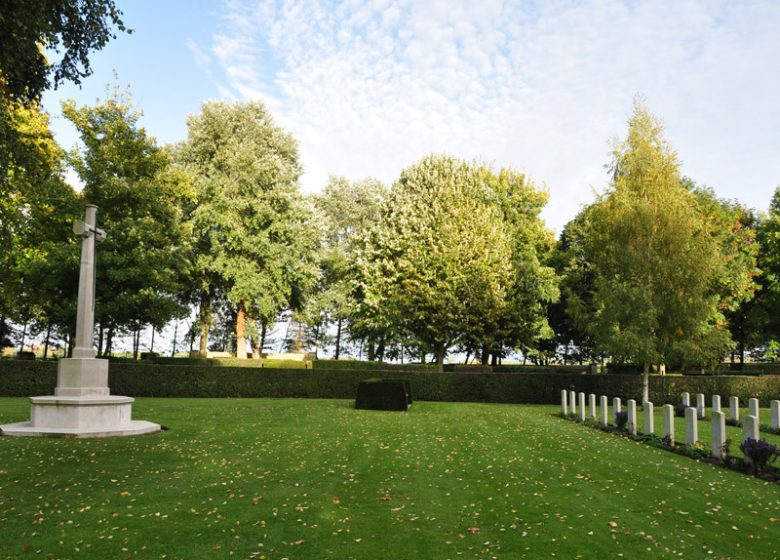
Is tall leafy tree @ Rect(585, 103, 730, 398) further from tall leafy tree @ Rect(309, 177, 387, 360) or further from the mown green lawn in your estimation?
tall leafy tree @ Rect(309, 177, 387, 360)

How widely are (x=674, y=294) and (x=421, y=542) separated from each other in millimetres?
20614

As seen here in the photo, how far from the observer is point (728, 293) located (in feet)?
132

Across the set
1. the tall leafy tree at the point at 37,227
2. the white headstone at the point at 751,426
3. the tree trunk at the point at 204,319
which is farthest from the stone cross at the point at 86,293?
the tree trunk at the point at 204,319

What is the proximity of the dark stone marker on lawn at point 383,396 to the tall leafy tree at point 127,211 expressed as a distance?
584 inches

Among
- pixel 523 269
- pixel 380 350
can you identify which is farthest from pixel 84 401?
pixel 380 350

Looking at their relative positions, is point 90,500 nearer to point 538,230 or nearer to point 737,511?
point 737,511

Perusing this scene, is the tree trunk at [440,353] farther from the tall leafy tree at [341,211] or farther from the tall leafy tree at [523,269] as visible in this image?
the tall leafy tree at [341,211]

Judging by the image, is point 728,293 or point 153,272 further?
point 728,293

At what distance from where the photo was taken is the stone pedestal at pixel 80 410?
13445mm

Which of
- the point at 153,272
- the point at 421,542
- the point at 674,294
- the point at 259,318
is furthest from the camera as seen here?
the point at 259,318

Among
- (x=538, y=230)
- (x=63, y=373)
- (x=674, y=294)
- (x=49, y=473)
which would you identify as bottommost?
(x=49, y=473)

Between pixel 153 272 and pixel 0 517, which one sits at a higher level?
pixel 153 272

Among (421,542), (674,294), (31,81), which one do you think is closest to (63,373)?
(31,81)

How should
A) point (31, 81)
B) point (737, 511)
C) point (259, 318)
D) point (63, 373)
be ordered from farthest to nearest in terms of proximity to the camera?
point (259, 318)
point (63, 373)
point (31, 81)
point (737, 511)
